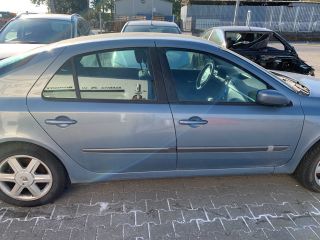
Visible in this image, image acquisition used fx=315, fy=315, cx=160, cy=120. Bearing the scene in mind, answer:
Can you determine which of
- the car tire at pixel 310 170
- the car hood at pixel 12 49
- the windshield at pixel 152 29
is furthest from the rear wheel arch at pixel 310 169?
the windshield at pixel 152 29

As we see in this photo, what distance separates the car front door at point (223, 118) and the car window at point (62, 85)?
0.79 m

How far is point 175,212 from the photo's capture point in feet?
9.20

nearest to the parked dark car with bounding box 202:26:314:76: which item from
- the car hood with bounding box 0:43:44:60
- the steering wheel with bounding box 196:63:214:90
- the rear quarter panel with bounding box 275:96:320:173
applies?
→ the car hood with bounding box 0:43:44:60

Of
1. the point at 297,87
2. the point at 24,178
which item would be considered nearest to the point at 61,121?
the point at 24,178

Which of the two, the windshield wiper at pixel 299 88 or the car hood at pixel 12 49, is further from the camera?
the car hood at pixel 12 49

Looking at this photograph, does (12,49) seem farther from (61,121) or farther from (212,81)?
(212,81)

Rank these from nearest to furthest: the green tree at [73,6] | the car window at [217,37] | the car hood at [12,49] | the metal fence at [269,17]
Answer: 1. the car hood at [12,49]
2. the car window at [217,37]
3. the metal fence at [269,17]
4. the green tree at [73,6]

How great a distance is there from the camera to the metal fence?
2630 cm

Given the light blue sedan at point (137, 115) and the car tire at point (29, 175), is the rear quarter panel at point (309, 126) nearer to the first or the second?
the light blue sedan at point (137, 115)

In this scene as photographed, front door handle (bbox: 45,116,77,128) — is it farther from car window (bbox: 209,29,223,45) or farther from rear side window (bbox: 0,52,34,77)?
car window (bbox: 209,29,223,45)

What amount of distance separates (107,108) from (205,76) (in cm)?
99

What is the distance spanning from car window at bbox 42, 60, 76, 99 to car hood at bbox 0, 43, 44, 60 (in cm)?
322

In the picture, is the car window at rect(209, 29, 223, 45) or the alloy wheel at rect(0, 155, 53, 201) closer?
the alloy wheel at rect(0, 155, 53, 201)

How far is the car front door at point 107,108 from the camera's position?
2.56 metres
